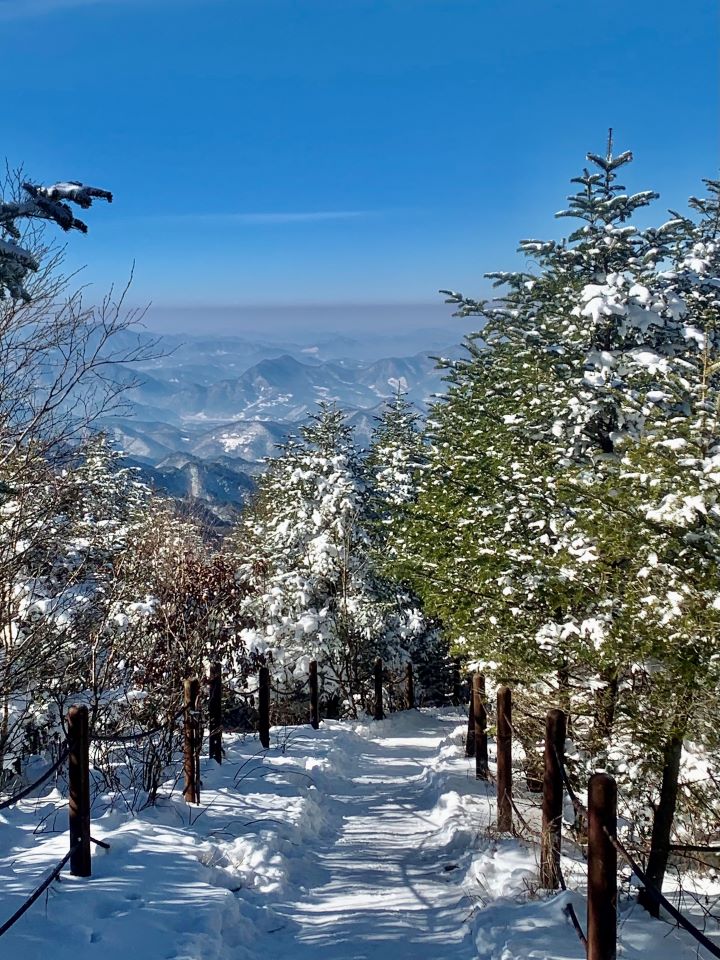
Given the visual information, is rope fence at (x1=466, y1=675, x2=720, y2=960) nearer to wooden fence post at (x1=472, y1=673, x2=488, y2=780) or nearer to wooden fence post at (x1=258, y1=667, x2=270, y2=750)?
wooden fence post at (x1=472, y1=673, x2=488, y2=780)

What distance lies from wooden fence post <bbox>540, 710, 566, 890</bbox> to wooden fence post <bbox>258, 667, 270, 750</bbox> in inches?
255

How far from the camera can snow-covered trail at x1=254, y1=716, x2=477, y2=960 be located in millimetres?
5184

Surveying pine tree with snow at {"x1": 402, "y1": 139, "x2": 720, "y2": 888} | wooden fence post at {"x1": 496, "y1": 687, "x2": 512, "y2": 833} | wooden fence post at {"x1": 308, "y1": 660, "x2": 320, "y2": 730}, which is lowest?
wooden fence post at {"x1": 308, "y1": 660, "x2": 320, "y2": 730}

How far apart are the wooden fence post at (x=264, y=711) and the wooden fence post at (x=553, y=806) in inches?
255

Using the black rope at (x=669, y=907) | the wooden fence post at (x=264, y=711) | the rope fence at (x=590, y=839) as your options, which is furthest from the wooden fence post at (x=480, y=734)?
the black rope at (x=669, y=907)

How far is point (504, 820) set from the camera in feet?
23.8

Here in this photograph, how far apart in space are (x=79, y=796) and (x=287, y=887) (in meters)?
1.99

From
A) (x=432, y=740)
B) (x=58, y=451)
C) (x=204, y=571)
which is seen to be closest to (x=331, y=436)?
(x=432, y=740)

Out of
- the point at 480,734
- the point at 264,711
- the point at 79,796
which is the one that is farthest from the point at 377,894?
the point at 264,711

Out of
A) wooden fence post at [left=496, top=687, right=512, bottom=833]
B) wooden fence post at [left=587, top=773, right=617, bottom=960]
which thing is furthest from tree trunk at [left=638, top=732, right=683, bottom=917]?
wooden fence post at [left=496, top=687, right=512, bottom=833]

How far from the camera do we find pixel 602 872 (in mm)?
4023

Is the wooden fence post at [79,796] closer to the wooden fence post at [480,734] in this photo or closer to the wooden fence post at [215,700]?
the wooden fence post at [215,700]

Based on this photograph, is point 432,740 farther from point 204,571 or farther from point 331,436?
point 331,436

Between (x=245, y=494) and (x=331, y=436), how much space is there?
1444 centimetres
